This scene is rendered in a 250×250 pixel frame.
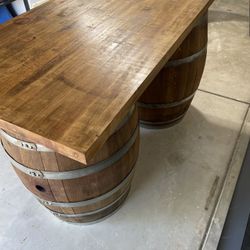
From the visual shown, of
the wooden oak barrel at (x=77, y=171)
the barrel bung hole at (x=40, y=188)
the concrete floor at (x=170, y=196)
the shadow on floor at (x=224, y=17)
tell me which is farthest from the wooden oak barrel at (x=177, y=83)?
the shadow on floor at (x=224, y=17)

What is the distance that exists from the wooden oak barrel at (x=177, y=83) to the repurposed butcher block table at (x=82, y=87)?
0.7 inches

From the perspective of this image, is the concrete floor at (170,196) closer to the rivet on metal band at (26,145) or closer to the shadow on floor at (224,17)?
the rivet on metal band at (26,145)

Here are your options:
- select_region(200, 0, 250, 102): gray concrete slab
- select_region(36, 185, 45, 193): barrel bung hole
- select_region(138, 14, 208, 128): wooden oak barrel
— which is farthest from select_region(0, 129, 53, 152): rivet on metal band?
select_region(200, 0, 250, 102): gray concrete slab

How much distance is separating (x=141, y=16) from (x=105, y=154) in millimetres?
664

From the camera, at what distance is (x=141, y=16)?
127cm

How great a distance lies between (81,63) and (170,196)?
3.05ft

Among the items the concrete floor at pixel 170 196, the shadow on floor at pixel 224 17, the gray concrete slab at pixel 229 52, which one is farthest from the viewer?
the shadow on floor at pixel 224 17

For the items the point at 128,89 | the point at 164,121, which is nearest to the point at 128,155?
the point at 128,89

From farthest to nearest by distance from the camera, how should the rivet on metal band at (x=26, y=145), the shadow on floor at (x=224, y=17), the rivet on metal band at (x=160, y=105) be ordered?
the shadow on floor at (x=224, y=17) < the rivet on metal band at (x=160, y=105) < the rivet on metal band at (x=26, y=145)

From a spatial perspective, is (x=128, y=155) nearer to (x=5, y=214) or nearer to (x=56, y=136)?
(x=56, y=136)

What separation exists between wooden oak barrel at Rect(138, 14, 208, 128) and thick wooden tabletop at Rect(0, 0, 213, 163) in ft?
0.71

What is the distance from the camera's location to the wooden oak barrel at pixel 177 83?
1.50 m

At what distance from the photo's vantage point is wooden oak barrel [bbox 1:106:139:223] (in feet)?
3.22

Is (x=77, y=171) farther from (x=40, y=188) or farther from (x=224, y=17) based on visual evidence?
(x=224, y=17)
